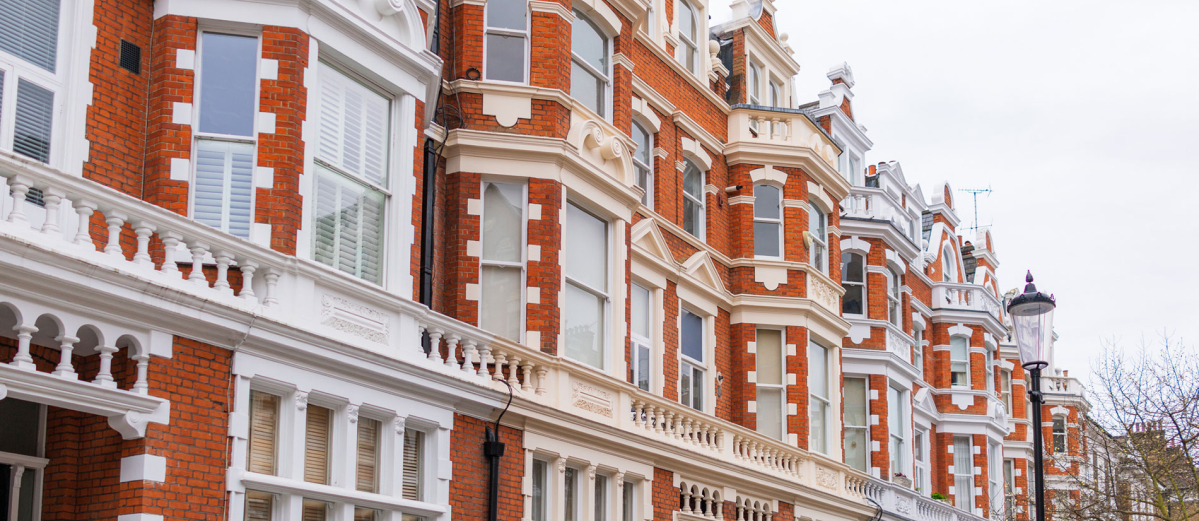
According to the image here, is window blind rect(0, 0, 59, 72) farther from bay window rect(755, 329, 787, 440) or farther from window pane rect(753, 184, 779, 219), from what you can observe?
window pane rect(753, 184, 779, 219)

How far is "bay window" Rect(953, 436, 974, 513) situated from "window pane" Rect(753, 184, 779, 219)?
47.5ft

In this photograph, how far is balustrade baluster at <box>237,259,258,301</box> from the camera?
1250 cm

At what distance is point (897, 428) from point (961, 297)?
28.7 ft

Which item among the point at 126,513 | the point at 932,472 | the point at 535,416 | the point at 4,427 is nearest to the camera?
the point at 126,513

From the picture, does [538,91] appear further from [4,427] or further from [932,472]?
[932,472]

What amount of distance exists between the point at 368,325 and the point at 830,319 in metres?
14.5

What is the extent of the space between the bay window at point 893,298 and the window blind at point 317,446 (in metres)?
23.4

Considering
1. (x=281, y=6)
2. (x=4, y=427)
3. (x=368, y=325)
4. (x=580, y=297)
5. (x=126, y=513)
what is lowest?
(x=126, y=513)

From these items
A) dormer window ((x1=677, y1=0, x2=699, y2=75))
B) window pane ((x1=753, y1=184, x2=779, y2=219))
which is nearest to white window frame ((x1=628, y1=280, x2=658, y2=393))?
window pane ((x1=753, y1=184, x2=779, y2=219))

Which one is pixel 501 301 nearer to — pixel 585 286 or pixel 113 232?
pixel 585 286

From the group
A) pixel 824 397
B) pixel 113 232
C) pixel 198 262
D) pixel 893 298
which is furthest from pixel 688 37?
pixel 113 232

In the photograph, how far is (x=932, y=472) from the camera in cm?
3706

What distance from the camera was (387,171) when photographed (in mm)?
15258

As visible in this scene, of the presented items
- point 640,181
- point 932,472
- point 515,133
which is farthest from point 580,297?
point 932,472
